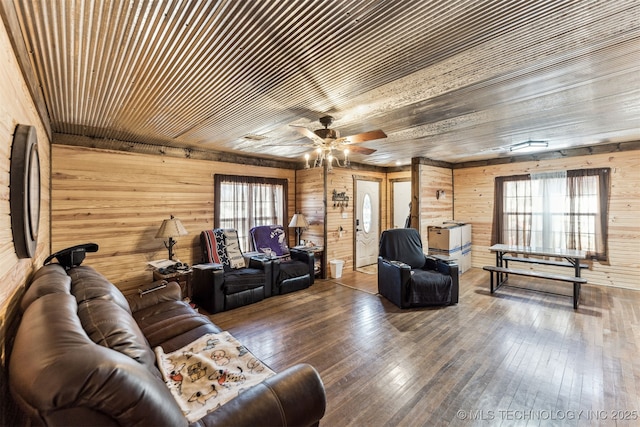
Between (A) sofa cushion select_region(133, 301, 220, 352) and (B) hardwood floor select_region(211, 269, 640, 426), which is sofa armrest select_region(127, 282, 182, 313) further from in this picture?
(B) hardwood floor select_region(211, 269, 640, 426)

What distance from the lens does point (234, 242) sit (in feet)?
15.1

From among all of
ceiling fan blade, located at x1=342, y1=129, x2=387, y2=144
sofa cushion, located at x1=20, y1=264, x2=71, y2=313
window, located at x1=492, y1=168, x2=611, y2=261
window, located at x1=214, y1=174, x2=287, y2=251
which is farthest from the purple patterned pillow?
window, located at x1=492, y1=168, x2=611, y2=261

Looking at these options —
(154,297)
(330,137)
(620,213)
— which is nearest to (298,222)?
(330,137)

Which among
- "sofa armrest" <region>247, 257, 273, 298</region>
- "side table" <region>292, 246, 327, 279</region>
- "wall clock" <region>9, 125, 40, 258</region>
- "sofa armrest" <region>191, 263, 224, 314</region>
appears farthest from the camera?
"side table" <region>292, 246, 327, 279</region>

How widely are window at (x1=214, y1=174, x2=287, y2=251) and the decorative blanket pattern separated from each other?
123 inches

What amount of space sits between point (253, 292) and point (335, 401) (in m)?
2.34

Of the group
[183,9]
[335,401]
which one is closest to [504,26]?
[183,9]

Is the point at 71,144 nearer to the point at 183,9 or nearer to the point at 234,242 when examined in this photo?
the point at 234,242

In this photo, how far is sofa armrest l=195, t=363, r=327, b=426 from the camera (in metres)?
1.13

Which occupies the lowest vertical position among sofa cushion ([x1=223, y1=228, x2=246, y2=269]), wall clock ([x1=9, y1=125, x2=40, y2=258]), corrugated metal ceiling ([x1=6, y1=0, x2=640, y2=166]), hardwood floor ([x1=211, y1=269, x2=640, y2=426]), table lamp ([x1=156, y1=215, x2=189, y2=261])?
hardwood floor ([x1=211, y1=269, x2=640, y2=426])

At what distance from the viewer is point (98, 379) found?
80 cm

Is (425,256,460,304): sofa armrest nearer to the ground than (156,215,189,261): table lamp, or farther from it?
nearer to the ground

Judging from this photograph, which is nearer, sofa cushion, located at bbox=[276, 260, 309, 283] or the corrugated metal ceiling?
the corrugated metal ceiling

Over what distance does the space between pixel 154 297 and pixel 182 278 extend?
1024mm
